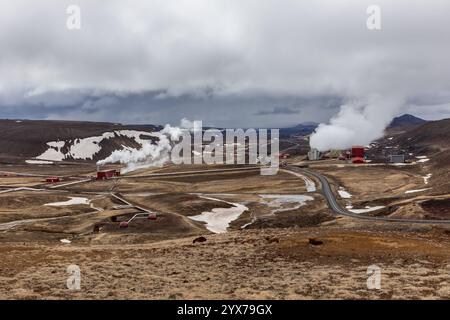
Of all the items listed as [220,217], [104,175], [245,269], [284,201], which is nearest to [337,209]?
[284,201]

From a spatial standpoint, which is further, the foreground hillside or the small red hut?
the small red hut

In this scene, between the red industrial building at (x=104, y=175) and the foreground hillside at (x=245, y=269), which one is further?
the red industrial building at (x=104, y=175)

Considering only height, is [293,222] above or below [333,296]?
below

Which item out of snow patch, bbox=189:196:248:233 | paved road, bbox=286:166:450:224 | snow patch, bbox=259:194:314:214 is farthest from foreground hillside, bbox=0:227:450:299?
snow patch, bbox=259:194:314:214

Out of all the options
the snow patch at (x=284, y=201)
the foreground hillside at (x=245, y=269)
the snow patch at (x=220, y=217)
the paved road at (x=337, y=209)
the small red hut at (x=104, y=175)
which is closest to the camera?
the foreground hillside at (x=245, y=269)

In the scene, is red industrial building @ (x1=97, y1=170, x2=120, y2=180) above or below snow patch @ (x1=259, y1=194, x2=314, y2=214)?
above

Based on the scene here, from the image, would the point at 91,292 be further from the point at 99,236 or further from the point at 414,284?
Result: the point at 99,236

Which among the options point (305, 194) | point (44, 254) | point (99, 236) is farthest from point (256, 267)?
point (305, 194)

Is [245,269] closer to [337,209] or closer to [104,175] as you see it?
[337,209]

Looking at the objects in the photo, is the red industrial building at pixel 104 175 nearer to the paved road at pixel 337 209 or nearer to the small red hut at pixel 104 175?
the small red hut at pixel 104 175

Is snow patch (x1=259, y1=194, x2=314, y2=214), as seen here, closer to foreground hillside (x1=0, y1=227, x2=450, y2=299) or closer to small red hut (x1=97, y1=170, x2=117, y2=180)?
foreground hillside (x1=0, y1=227, x2=450, y2=299)

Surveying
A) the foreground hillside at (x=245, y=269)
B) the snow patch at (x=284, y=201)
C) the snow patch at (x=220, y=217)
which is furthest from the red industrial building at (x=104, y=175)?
the foreground hillside at (x=245, y=269)
